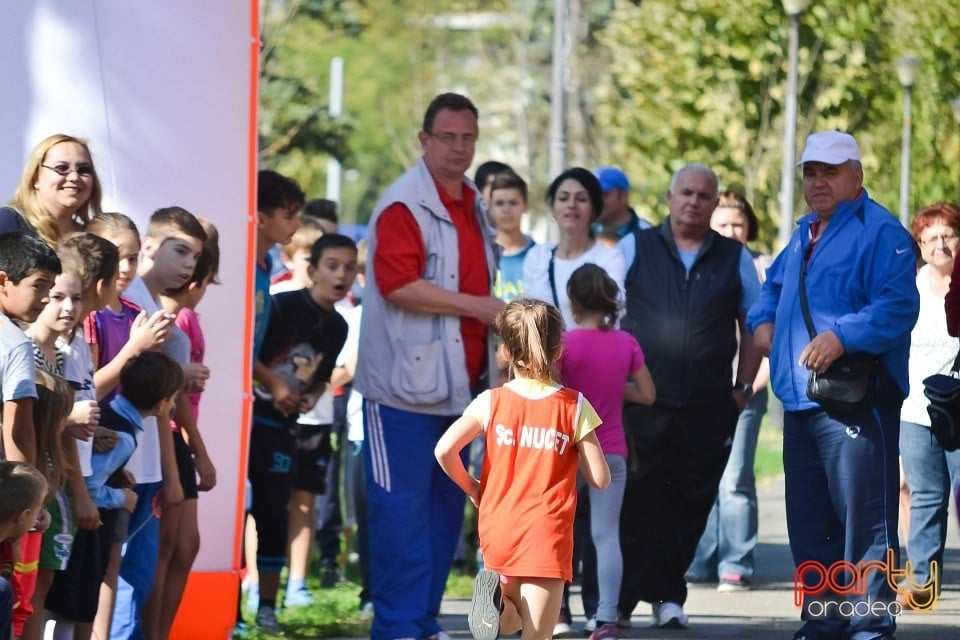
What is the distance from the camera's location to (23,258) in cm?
551

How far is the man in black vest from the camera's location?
8469mm

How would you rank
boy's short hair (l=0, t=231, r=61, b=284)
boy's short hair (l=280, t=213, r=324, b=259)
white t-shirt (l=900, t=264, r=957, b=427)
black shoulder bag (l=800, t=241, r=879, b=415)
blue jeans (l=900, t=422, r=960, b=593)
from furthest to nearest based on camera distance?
1. boy's short hair (l=280, t=213, r=324, b=259)
2. white t-shirt (l=900, t=264, r=957, b=427)
3. blue jeans (l=900, t=422, r=960, b=593)
4. black shoulder bag (l=800, t=241, r=879, b=415)
5. boy's short hair (l=0, t=231, r=61, b=284)

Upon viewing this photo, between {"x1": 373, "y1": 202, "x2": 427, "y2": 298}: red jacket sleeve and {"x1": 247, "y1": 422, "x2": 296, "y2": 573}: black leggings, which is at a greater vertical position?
{"x1": 373, "y1": 202, "x2": 427, "y2": 298}: red jacket sleeve

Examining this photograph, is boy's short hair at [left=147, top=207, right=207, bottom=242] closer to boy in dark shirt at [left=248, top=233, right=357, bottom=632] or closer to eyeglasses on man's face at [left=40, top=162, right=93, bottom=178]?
eyeglasses on man's face at [left=40, top=162, right=93, bottom=178]

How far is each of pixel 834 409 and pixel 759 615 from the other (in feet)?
7.01

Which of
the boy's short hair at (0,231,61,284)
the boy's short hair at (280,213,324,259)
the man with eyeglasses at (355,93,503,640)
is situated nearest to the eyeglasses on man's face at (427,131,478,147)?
the man with eyeglasses at (355,93,503,640)

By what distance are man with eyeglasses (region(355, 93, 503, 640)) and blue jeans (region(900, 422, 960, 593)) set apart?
8.63 ft

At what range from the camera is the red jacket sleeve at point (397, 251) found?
7.57m

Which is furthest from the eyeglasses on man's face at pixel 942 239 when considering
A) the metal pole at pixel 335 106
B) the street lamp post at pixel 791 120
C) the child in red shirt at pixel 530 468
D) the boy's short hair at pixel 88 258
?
the metal pole at pixel 335 106

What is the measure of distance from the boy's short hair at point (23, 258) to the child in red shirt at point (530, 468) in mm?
1487

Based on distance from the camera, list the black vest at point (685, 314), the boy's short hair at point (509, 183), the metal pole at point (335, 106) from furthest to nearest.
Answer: the metal pole at point (335, 106), the boy's short hair at point (509, 183), the black vest at point (685, 314)

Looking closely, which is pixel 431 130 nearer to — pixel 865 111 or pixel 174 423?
pixel 174 423

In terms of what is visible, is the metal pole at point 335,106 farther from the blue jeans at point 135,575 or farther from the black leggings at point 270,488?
the blue jeans at point 135,575

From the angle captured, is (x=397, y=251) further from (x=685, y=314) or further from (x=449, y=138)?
(x=685, y=314)
